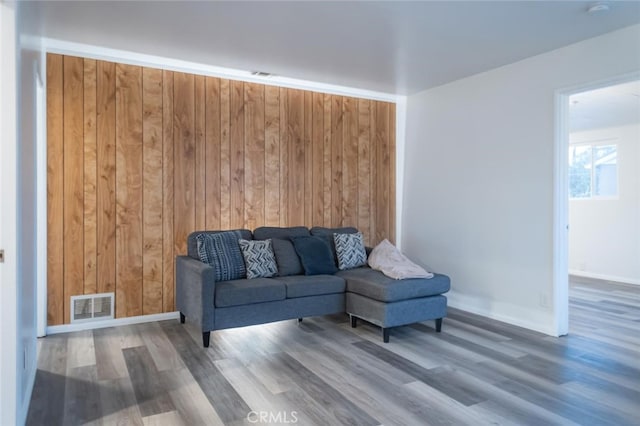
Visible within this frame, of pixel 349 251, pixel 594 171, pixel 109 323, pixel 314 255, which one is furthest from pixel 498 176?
pixel 109 323

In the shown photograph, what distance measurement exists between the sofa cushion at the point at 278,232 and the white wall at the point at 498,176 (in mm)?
1616

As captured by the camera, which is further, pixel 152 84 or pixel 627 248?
pixel 627 248

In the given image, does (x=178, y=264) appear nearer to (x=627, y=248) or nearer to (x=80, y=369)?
(x=80, y=369)

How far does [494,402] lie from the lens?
2512 millimetres

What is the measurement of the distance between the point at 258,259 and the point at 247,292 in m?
0.54

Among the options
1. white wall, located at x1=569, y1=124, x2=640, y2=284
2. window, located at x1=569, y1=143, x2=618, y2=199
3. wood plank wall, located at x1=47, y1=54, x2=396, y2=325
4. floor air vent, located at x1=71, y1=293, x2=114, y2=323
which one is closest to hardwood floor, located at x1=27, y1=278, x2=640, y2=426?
floor air vent, located at x1=71, y1=293, x2=114, y2=323

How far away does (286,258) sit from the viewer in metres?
4.22

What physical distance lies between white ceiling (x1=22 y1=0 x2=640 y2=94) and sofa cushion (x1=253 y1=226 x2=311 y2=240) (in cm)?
164

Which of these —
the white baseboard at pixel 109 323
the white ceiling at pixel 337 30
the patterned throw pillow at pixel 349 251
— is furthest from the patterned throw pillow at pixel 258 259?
the white ceiling at pixel 337 30

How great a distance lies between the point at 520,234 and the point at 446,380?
192cm

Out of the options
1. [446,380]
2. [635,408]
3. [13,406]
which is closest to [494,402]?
[446,380]

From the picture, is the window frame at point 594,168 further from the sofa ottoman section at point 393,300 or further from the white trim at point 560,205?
the sofa ottoman section at point 393,300

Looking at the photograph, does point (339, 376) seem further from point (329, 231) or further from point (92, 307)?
point (92, 307)

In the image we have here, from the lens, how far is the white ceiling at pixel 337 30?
2980mm
